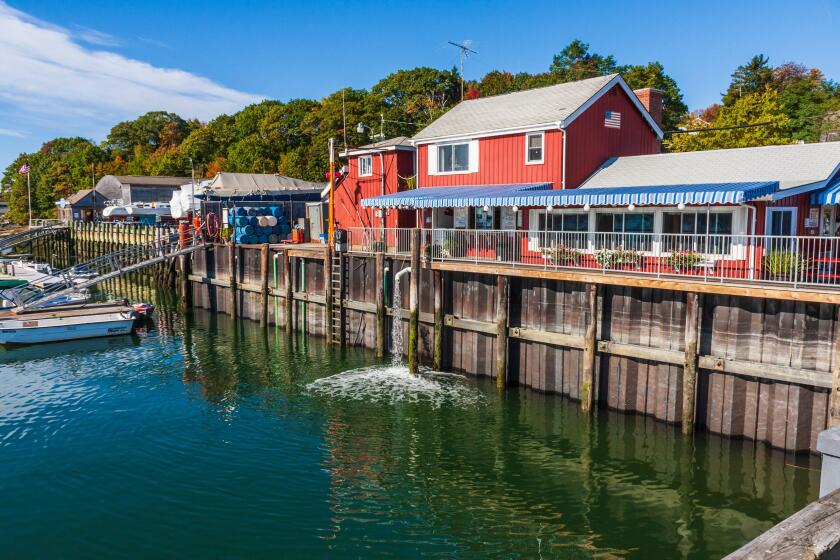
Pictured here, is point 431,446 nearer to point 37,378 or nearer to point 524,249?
point 524,249

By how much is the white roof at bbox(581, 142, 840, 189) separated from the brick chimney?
487 centimetres

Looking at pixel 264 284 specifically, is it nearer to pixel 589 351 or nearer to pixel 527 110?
pixel 527 110

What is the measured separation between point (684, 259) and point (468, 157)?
12401 mm

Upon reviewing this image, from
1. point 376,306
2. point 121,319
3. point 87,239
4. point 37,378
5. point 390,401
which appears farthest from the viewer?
point 87,239

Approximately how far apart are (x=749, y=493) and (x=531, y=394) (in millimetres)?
7709

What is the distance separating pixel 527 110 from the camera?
93.9 ft

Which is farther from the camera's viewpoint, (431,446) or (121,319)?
(121,319)

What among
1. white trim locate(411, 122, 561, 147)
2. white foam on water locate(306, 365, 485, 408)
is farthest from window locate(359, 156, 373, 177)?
white foam on water locate(306, 365, 485, 408)

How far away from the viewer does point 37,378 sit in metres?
24.5

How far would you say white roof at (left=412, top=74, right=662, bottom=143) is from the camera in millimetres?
26594

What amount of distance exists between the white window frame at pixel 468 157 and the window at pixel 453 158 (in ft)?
0.17

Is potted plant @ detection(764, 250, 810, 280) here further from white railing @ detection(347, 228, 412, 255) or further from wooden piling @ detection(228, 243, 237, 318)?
wooden piling @ detection(228, 243, 237, 318)

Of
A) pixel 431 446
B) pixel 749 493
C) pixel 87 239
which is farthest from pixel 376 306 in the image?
pixel 87 239

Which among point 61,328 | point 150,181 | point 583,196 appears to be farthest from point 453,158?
point 150,181
